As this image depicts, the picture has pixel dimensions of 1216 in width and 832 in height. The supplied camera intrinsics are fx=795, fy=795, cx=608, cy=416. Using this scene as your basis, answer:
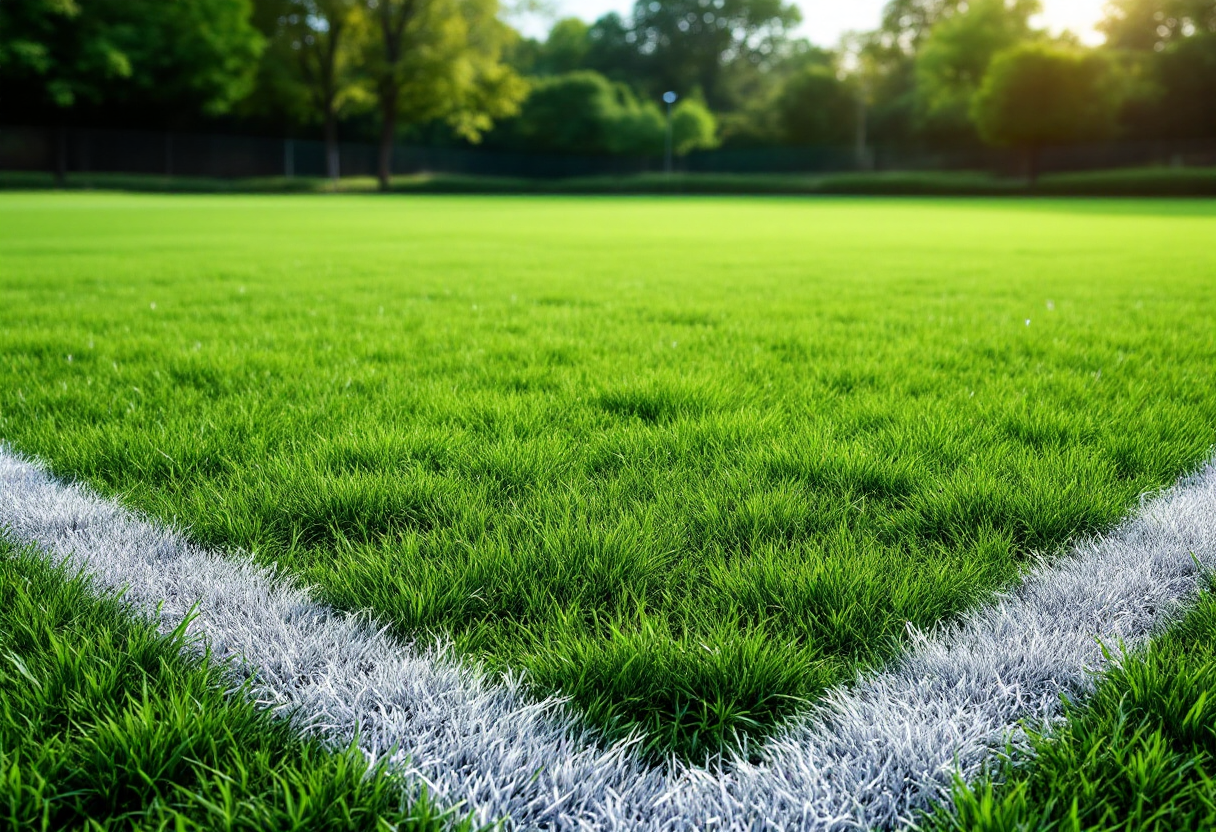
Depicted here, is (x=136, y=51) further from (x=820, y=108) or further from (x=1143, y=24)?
(x=1143, y=24)

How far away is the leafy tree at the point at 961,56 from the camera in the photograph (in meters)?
52.3

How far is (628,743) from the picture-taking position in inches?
49.7

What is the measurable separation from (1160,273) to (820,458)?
7.44 metres

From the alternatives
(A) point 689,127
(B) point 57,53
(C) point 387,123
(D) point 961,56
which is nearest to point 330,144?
(C) point 387,123

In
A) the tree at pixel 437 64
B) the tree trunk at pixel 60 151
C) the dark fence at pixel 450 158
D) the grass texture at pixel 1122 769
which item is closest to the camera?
the grass texture at pixel 1122 769

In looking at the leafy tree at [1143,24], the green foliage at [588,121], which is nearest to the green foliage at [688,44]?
the green foliage at [588,121]

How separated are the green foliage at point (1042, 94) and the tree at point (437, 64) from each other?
2658cm

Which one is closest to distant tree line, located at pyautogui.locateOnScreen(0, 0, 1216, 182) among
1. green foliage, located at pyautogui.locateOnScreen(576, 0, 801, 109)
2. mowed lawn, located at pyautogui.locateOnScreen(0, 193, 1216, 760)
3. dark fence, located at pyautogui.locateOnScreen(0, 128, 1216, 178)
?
dark fence, located at pyautogui.locateOnScreen(0, 128, 1216, 178)

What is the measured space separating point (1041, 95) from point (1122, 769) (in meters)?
49.6

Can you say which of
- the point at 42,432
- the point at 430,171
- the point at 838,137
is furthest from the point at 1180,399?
the point at 838,137

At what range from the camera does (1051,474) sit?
2270 mm

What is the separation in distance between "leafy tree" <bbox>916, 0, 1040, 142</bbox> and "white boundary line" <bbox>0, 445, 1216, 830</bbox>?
2287 inches

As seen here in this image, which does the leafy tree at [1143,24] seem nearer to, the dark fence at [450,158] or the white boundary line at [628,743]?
the dark fence at [450,158]

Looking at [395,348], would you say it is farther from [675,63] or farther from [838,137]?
[675,63]
